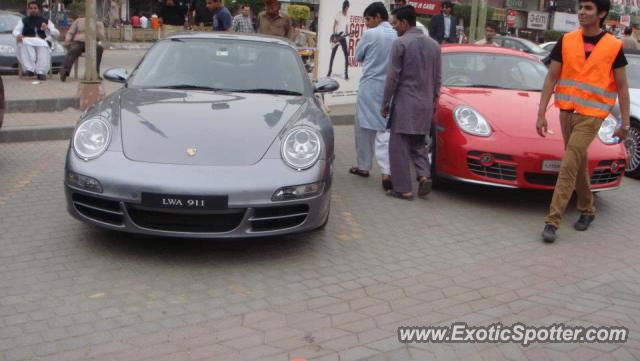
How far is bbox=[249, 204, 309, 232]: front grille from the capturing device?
4398mm

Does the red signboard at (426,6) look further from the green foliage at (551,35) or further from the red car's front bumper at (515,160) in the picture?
the green foliage at (551,35)

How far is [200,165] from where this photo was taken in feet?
14.4

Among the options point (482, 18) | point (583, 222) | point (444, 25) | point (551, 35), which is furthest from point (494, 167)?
point (551, 35)

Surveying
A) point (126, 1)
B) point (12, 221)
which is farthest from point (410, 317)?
point (126, 1)

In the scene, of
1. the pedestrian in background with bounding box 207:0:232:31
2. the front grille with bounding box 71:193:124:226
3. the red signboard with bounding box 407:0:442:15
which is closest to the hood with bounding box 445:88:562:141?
the front grille with bounding box 71:193:124:226

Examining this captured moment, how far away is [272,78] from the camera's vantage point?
228 inches

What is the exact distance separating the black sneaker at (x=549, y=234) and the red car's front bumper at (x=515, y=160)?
756 mm

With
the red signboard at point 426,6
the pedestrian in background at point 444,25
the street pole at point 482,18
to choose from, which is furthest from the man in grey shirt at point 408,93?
the red signboard at point 426,6

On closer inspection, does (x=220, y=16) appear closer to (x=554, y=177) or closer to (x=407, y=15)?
(x=407, y=15)

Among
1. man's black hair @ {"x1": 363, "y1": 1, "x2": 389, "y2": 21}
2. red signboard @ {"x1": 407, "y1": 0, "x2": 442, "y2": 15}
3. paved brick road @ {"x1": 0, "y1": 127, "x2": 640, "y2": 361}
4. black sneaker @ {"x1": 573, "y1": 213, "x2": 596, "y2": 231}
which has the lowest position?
paved brick road @ {"x1": 0, "y1": 127, "x2": 640, "y2": 361}

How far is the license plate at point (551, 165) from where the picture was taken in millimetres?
5992

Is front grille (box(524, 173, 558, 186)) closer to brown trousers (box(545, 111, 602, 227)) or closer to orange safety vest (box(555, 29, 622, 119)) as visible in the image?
brown trousers (box(545, 111, 602, 227))

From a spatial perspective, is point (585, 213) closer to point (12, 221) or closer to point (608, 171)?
point (608, 171)

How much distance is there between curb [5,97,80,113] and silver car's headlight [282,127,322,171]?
6.51 m
